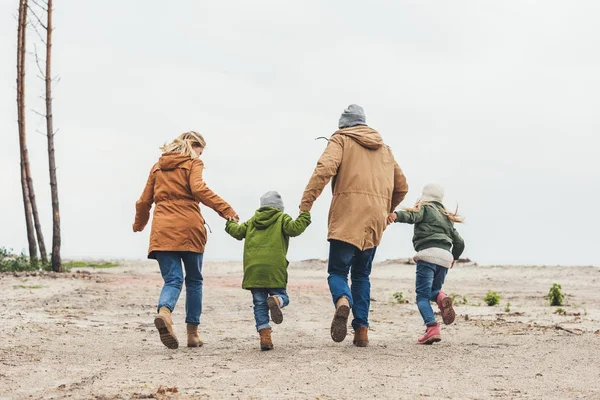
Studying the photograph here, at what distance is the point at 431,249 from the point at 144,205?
10.6 ft

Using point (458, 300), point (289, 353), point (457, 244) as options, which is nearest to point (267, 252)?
point (289, 353)

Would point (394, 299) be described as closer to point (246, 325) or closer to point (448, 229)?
point (246, 325)

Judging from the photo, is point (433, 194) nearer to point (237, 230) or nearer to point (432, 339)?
point (432, 339)

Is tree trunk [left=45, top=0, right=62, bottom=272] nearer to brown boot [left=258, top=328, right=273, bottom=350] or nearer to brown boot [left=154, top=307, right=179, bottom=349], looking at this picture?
brown boot [left=154, top=307, right=179, bottom=349]

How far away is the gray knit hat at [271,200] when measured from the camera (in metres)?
9.38

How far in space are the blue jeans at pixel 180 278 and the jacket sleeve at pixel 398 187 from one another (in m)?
2.25

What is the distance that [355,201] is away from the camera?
30.6 feet

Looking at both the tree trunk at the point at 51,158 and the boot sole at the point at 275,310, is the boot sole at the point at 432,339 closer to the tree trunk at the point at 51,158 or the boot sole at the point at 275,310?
the boot sole at the point at 275,310

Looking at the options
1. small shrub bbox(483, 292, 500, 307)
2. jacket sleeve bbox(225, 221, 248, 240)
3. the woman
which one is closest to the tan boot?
the woman

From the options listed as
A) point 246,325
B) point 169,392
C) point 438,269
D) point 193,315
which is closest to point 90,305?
point 246,325

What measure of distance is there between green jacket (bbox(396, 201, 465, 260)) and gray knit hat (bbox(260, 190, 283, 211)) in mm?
1544

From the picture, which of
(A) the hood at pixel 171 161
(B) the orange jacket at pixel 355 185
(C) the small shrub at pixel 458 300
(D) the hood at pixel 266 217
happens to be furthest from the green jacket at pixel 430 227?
(C) the small shrub at pixel 458 300

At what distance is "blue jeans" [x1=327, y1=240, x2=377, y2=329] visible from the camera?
30.5 feet

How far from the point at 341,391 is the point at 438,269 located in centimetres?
389
